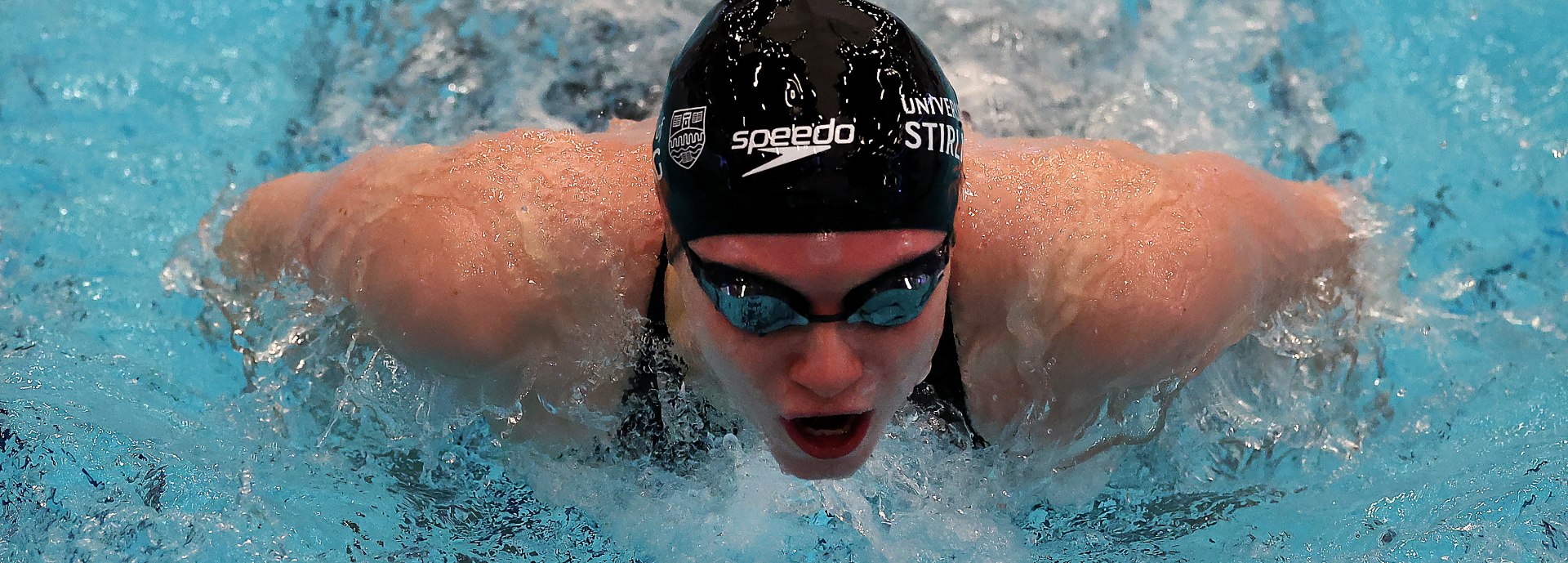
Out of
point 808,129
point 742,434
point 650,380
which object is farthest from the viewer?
point 742,434

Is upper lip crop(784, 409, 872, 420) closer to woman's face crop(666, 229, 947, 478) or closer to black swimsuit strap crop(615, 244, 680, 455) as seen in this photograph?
woman's face crop(666, 229, 947, 478)

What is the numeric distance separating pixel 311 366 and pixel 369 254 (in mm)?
547

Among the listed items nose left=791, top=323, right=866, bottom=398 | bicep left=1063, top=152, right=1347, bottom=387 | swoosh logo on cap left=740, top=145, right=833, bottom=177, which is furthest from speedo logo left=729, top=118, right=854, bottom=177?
bicep left=1063, top=152, right=1347, bottom=387

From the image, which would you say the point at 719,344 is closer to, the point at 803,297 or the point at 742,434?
the point at 803,297

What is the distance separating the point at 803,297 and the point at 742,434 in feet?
3.11

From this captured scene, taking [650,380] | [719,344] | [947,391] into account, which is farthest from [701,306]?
[947,391]

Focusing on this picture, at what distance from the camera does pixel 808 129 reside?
1811 mm

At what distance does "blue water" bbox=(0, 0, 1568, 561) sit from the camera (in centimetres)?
284

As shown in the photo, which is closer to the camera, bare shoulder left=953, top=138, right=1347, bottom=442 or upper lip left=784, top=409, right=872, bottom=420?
upper lip left=784, top=409, right=872, bottom=420


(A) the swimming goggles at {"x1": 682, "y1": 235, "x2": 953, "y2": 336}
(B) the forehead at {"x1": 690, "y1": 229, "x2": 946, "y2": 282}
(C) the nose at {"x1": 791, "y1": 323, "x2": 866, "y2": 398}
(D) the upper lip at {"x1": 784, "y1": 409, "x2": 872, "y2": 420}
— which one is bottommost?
(D) the upper lip at {"x1": 784, "y1": 409, "x2": 872, "y2": 420}

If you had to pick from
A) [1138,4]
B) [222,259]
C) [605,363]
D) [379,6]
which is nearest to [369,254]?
[605,363]

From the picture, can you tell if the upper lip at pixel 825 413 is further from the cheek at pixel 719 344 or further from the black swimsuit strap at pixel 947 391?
the black swimsuit strap at pixel 947 391

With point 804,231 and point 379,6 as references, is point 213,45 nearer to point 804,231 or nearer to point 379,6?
point 379,6

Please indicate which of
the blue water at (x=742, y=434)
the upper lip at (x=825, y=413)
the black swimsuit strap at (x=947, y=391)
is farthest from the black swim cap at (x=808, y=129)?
the blue water at (x=742, y=434)
